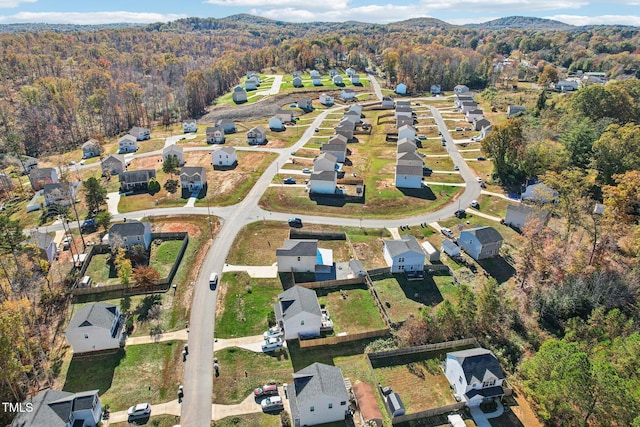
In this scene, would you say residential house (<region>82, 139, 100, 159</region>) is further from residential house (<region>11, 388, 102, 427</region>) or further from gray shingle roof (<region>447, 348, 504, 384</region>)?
gray shingle roof (<region>447, 348, 504, 384</region>)

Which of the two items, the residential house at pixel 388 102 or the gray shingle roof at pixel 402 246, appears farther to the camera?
the residential house at pixel 388 102

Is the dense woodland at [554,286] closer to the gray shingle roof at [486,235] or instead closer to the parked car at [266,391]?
the gray shingle roof at [486,235]

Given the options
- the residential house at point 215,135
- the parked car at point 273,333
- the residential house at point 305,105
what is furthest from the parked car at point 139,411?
the residential house at point 305,105

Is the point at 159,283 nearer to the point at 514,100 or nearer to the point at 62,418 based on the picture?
the point at 62,418

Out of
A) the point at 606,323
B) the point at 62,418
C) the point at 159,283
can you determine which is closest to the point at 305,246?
the point at 159,283

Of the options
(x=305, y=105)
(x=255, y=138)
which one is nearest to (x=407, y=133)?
(x=255, y=138)

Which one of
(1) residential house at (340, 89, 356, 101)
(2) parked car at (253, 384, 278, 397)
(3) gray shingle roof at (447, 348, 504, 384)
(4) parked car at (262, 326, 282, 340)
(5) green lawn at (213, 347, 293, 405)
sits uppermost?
(1) residential house at (340, 89, 356, 101)

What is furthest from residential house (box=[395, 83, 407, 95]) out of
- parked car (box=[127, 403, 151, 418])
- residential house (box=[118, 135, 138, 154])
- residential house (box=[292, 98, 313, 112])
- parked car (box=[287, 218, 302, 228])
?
parked car (box=[127, 403, 151, 418])
